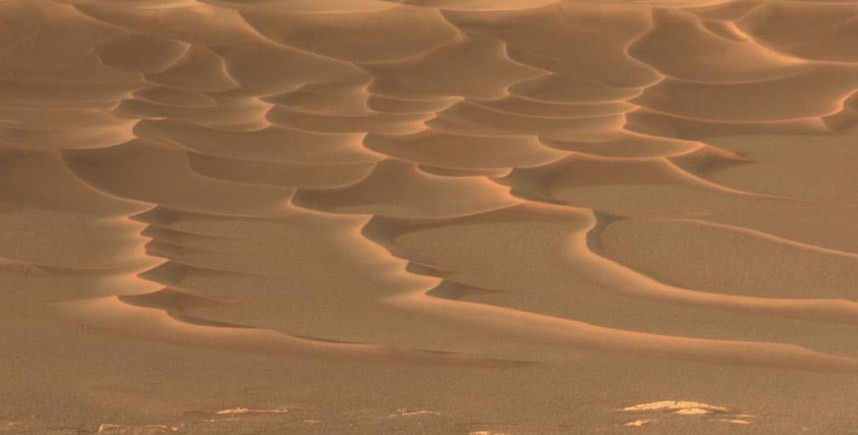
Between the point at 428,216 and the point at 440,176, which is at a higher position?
the point at 440,176

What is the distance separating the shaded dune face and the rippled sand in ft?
0.04

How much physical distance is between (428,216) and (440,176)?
0.41 meters

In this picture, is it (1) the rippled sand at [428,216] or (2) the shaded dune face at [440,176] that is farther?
(2) the shaded dune face at [440,176]

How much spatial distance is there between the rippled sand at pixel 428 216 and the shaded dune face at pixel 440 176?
1 centimetres

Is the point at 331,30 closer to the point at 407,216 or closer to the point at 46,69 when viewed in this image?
the point at 46,69

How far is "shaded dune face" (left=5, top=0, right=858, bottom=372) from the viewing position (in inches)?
122

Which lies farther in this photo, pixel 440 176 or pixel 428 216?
pixel 440 176

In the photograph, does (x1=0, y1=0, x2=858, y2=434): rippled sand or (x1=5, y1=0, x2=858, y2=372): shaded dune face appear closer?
(x1=0, y1=0, x2=858, y2=434): rippled sand

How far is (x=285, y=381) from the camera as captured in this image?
2.67 m

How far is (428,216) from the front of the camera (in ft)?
13.3

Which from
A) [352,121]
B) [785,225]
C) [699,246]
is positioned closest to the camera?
[699,246]

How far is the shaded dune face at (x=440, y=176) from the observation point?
3.11m

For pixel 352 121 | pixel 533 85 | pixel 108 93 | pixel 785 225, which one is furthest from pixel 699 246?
pixel 108 93

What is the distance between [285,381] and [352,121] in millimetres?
2642
